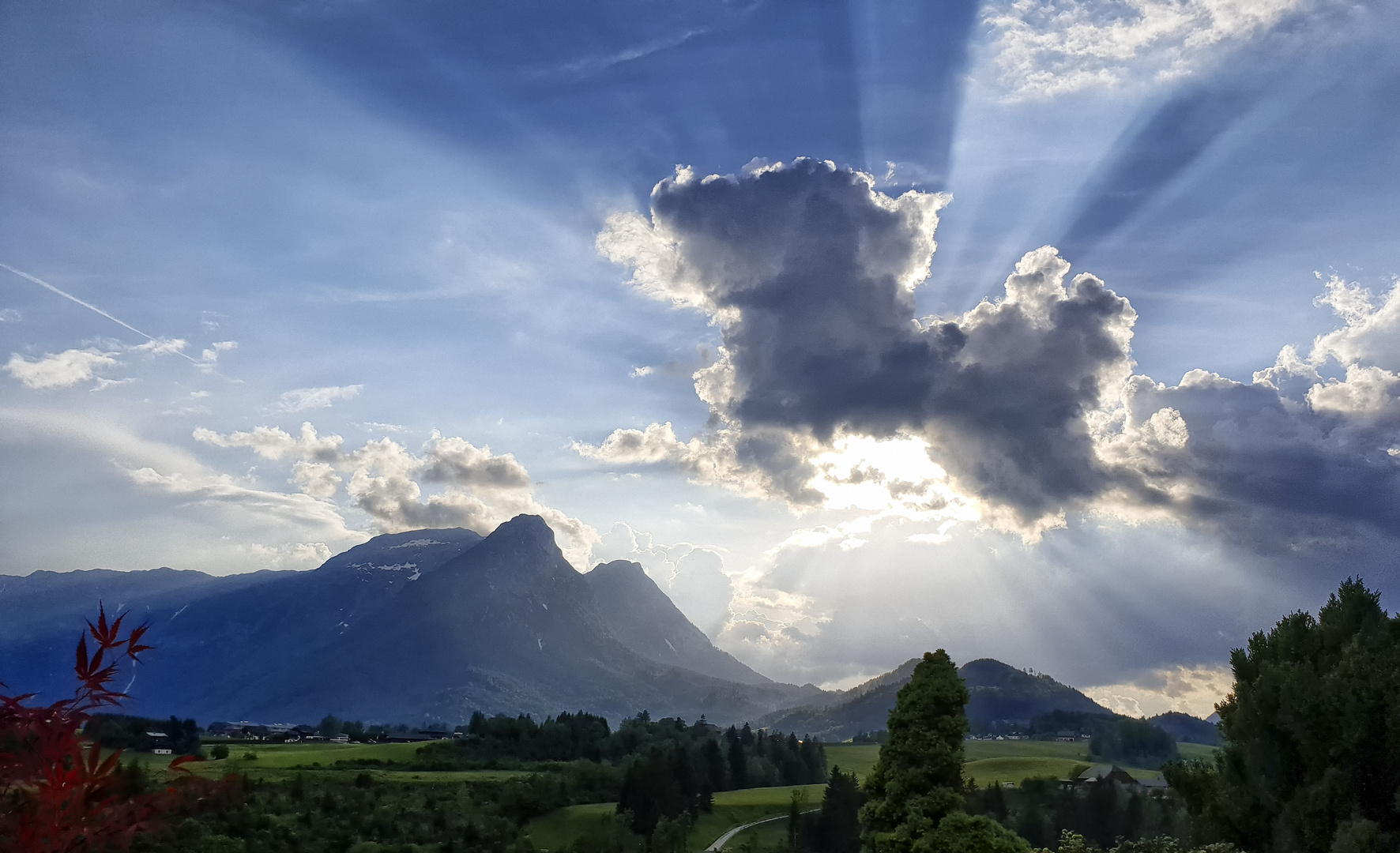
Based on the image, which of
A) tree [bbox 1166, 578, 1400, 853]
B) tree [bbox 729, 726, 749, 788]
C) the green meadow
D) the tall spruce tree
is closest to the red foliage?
the tall spruce tree

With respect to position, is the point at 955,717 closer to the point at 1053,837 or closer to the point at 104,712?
the point at 104,712

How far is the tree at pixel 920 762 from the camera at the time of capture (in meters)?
24.2

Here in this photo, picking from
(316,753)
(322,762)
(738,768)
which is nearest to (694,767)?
(738,768)

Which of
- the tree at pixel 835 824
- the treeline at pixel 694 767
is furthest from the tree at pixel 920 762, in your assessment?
the treeline at pixel 694 767

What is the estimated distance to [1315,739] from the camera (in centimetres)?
3288

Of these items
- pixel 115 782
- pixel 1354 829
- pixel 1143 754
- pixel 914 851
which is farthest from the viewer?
pixel 1143 754

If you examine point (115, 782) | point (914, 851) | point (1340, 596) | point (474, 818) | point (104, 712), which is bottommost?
point (474, 818)

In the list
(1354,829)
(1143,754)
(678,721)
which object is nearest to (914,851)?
(1354,829)

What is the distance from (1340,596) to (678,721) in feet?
451

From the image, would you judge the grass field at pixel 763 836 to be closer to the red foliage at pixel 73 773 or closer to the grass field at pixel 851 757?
the grass field at pixel 851 757

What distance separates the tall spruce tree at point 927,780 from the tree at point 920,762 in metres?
0.02

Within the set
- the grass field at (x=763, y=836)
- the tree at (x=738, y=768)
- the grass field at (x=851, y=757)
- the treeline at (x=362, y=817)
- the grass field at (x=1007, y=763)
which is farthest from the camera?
the grass field at (x=851, y=757)

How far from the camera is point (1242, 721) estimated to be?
3550 centimetres

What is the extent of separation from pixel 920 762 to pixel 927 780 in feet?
1.49
